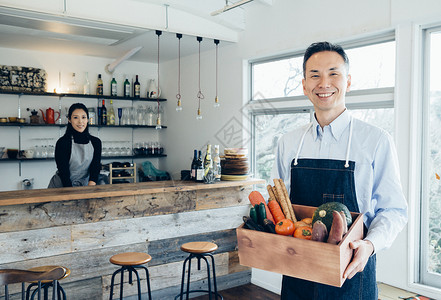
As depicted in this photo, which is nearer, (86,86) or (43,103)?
(43,103)

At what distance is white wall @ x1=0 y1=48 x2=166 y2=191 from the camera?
206 inches

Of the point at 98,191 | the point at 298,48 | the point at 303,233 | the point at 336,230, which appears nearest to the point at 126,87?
the point at 298,48

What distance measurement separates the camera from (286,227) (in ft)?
3.99

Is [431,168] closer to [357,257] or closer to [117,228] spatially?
[357,257]

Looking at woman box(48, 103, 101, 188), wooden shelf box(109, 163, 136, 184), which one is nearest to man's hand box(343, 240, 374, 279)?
woman box(48, 103, 101, 188)

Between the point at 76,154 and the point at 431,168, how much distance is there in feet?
10.0

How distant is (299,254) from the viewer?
110 centimetres

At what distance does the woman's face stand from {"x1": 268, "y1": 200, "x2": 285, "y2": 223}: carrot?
9.17 ft

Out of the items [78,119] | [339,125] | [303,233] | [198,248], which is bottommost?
[198,248]

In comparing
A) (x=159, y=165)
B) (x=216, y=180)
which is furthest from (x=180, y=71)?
(x=216, y=180)

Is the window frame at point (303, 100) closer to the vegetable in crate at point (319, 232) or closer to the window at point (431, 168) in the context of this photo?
the window at point (431, 168)

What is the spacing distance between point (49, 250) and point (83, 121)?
1.30m

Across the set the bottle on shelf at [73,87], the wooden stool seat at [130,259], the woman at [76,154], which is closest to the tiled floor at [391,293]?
the wooden stool seat at [130,259]

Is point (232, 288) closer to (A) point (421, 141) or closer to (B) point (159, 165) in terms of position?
(A) point (421, 141)
